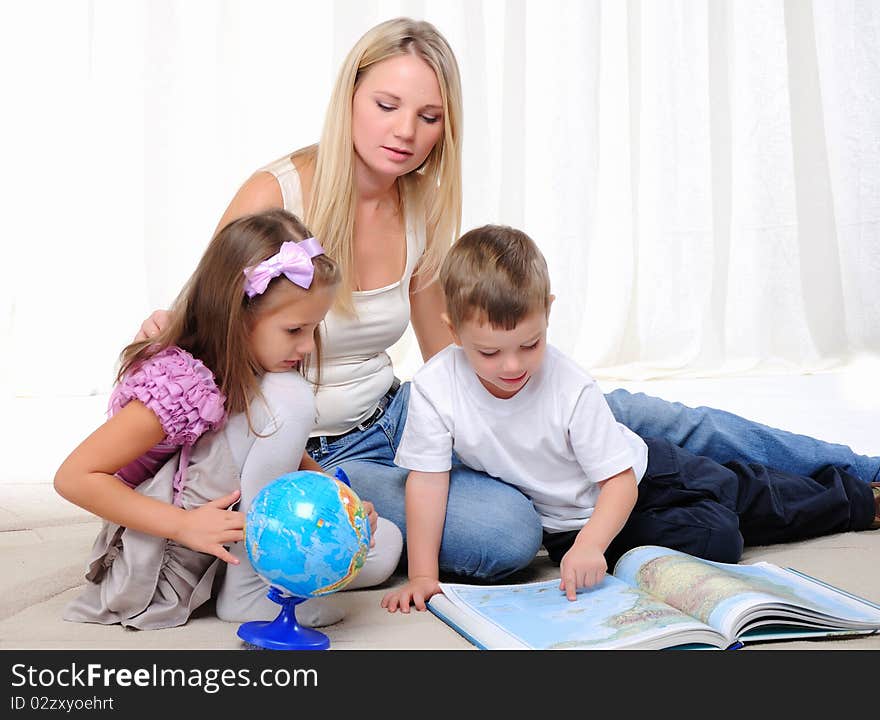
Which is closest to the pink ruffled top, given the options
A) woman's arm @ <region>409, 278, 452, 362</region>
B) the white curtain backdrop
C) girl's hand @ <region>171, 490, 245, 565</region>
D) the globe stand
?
girl's hand @ <region>171, 490, 245, 565</region>

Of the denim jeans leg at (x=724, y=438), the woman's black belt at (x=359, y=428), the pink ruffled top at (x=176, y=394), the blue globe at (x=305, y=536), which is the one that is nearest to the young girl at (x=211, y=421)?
the pink ruffled top at (x=176, y=394)

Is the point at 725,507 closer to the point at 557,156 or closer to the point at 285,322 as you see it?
the point at 285,322

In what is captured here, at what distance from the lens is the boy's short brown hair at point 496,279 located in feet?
4.48

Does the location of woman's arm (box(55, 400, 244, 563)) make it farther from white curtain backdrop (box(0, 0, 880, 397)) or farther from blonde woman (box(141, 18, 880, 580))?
white curtain backdrop (box(0, 0, 880, 397))

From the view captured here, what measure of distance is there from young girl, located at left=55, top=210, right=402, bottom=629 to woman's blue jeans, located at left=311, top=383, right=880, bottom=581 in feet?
0.69

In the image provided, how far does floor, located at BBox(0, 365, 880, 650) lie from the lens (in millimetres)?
1237

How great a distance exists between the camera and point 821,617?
1237 millimetres

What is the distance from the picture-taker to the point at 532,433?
1.50 m

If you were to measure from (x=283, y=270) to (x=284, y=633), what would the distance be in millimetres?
414

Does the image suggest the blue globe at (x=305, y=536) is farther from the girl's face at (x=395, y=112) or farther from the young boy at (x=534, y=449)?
the girl's face at (x=395, y=112)

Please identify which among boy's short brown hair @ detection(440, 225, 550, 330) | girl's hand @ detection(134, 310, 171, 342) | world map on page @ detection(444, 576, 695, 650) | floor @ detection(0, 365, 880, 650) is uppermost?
boy's short brown hair @ detection(440, 225, 550, 330)

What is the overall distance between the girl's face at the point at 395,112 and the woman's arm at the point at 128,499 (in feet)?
1.88

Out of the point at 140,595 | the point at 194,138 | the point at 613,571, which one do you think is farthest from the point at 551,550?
the point at 194,138
